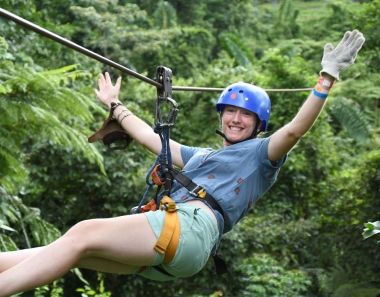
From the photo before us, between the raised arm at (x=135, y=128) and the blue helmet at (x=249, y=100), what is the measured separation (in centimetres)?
39

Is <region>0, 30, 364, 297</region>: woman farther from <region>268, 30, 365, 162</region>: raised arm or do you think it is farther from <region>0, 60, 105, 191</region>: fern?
<region>0, 60, 105, 191</region>: fern

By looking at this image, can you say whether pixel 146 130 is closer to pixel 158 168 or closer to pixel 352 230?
pixel 158 168

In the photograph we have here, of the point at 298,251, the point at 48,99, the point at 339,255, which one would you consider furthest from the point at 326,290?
the point at 48,99

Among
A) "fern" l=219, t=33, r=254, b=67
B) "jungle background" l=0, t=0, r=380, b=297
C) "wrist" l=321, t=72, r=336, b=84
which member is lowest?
"jungle background" l=0, t=0, r=380, b=297

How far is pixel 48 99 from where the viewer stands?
4.98 m

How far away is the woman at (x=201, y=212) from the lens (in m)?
2.54

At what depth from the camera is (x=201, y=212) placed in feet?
9.43

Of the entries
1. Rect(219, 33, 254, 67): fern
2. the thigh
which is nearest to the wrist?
the thigh

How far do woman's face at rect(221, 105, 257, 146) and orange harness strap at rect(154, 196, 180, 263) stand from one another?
58 centimetres

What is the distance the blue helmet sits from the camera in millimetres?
3229

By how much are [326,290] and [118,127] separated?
3832 millimetres

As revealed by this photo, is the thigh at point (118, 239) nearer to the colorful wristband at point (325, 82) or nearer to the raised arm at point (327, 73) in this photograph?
the raised arm at point (327, 73)

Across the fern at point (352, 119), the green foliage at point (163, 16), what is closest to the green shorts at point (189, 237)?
the fern at point (352, 119)

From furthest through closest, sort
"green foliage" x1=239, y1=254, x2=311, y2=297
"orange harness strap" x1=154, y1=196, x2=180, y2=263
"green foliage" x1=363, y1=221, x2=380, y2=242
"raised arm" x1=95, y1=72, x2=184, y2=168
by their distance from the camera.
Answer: "green foliage" x1=239, y1=254, x2=311, y2=297 → "raised arm" x1=95, y1=72, x2=184, y2=168 → "green foliage" x1=363, y1=221, x2=380, y2=242 → "orange harness strap" x1=154, y1=196, x2=180, y2=263
